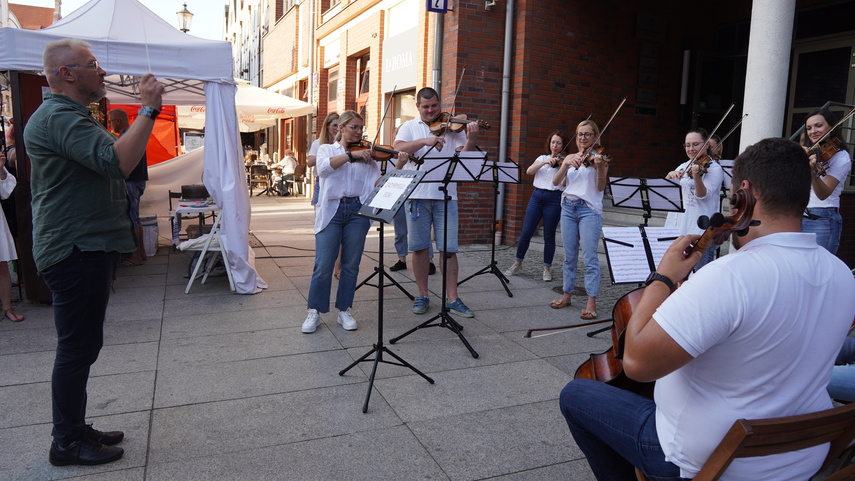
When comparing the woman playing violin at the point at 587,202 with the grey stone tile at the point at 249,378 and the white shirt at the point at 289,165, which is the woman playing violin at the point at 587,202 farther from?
the white shirt at the point at 289,165

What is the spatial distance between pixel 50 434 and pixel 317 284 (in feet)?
6.86

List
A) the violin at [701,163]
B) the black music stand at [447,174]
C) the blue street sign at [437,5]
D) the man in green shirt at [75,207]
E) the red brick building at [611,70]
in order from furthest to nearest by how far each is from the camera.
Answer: the red brick building at [611,70], the blue street sign at [437,5], the violin at [701,163], the black music stand at [447,174], the man in green shirt at [75,207]

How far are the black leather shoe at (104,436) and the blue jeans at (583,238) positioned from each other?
3926mm

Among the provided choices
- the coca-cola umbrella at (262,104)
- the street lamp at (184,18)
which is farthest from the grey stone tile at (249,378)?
the street lamp at (184,18)

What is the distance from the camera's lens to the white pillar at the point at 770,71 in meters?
5.22

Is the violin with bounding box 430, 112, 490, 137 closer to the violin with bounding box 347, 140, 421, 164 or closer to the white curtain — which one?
the violin with bounding box 347, 140, 421, 164

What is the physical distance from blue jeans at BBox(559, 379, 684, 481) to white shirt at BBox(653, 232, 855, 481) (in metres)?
0.11

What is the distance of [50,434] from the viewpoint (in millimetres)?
3094

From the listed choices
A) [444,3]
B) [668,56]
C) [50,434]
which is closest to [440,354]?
[50,434]

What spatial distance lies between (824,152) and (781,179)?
145 inches

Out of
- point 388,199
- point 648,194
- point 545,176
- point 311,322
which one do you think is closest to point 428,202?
point 311,322

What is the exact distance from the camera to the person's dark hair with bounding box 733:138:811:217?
1668 millimetres

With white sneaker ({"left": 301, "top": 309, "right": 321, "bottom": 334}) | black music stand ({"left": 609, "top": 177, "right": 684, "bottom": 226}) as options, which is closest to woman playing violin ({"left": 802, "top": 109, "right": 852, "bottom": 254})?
black music stand ({"left": 609, "top": 177, "right": 684, "bottom": 226})

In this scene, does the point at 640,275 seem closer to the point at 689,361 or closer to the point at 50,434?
the point at 689,361
